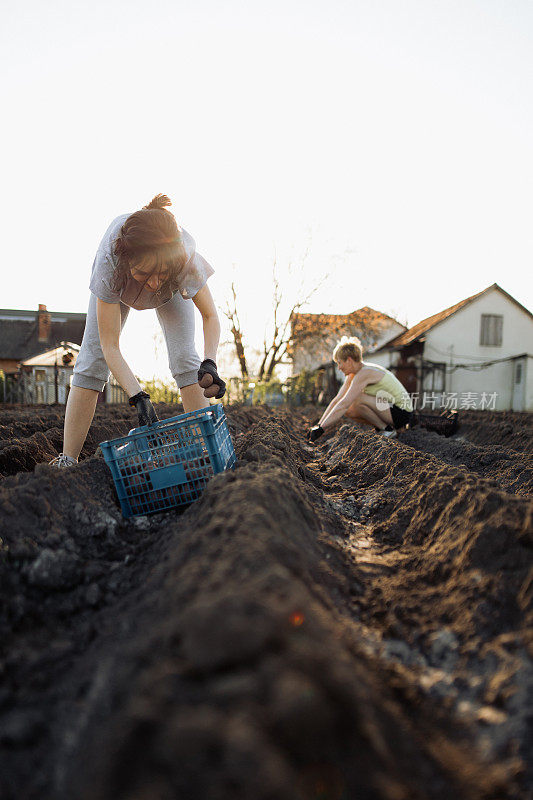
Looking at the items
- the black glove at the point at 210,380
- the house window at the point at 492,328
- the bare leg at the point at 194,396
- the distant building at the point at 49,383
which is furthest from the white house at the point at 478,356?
the black glove at the point at 210,380

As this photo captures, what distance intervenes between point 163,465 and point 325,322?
76.8 feet

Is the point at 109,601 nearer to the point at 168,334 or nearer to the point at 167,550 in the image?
the point at 167,550

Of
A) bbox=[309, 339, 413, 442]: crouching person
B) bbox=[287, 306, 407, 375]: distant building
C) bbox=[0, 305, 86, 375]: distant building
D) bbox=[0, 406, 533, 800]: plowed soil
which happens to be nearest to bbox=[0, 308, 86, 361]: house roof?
bbox=[0, 305, 86, 375]: distant building

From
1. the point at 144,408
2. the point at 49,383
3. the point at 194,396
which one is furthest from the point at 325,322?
the point at 144,408

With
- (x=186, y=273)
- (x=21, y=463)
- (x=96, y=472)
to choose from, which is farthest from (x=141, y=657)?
(x=21, y=463)

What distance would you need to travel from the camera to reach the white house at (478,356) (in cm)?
1966

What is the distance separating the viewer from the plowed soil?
843 mm

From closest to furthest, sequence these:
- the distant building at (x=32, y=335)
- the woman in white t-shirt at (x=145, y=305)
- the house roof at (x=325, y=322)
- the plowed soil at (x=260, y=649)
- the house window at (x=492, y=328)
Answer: the plowed soil at (x=260, y=649)
the woman in white t-shirt at (x=145, y=305)
the house window at (x=492, y=328)
the house roof at (x=325, y=322)
the distant building at (x=32, y=335)

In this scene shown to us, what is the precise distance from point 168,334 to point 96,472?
985 millimetres

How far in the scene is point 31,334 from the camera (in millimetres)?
27719

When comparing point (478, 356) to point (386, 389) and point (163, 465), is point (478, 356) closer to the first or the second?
point (386, 389)

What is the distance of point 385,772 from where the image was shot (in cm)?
87

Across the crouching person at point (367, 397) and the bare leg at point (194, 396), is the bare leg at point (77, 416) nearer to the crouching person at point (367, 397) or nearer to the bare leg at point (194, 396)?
the bare leg at point (194, 396)

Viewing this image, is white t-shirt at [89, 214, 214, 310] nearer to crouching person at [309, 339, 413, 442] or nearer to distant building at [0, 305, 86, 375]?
crouching person at [309, 339, 413, 442]
